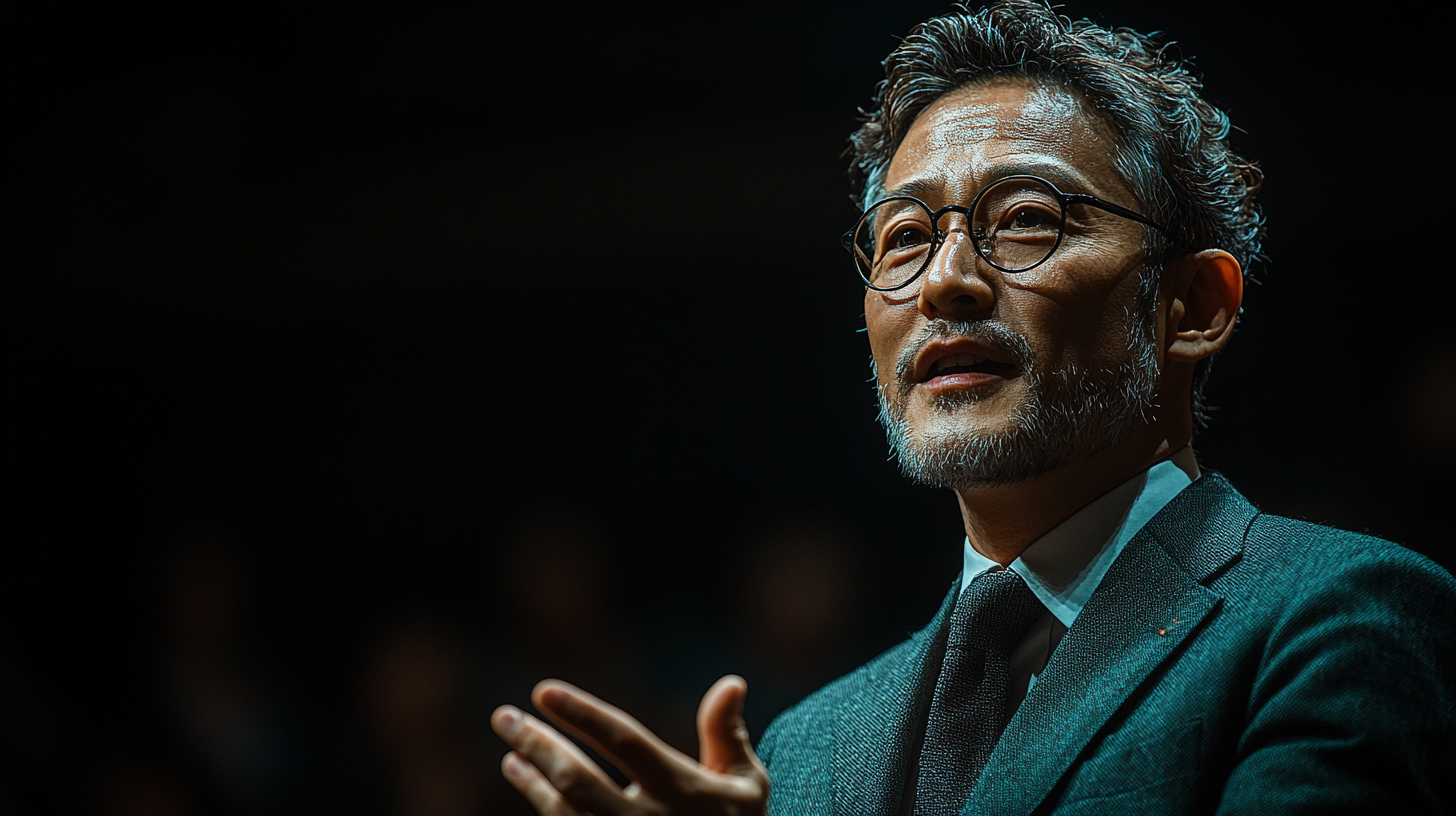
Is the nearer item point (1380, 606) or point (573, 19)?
point (1380, 606)

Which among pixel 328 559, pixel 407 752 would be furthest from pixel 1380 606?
pixel 328 559

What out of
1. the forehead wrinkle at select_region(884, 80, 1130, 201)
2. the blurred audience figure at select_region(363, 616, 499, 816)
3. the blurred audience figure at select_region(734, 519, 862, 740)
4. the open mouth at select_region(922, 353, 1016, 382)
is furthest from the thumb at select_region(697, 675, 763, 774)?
the blurred audience figure at select_region(363, 616, 499, 816)

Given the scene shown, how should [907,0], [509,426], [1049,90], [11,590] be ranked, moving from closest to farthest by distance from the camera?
[1049,90]
[907,0]
[11,590]
[509,426]

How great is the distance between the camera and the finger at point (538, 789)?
37.5 inches

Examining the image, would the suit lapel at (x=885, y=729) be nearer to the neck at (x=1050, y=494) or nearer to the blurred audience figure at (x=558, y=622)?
the neck at (x=1050, y=494)

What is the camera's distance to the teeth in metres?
1.35

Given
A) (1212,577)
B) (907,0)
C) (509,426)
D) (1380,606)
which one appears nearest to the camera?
(1380,606)

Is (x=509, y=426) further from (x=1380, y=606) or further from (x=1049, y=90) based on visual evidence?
(x=1380, y=606)

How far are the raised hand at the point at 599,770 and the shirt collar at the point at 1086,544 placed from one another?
50cm

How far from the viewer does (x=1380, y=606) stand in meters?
1.05

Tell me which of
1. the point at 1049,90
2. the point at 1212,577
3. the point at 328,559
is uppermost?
the point at 1049,90

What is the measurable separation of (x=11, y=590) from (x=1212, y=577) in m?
3.21

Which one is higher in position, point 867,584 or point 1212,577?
Result: point 1212,577

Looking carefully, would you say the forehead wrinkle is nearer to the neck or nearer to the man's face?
the man's face
